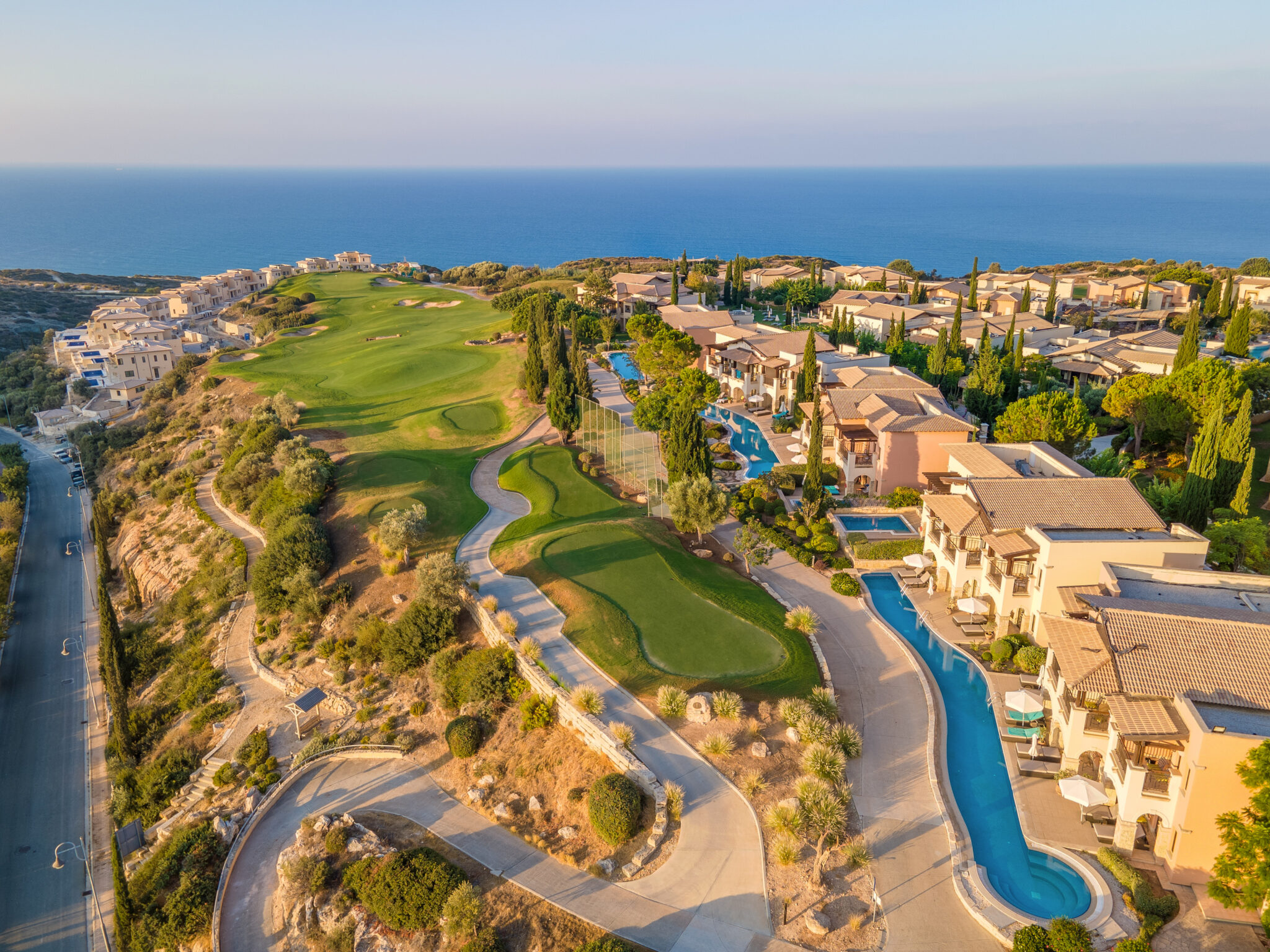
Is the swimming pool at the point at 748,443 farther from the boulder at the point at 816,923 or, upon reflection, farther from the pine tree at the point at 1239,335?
the pine tree at the point at 1239,335

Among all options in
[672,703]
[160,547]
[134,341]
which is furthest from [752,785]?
[134,341]

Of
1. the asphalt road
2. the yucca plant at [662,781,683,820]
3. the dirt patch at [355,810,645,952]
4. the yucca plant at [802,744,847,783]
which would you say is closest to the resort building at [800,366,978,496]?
the yucca plant at [802,744,847,783]

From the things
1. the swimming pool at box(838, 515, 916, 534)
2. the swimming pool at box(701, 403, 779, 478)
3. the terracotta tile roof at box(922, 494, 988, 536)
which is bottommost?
the swimming pool at box(838, 515, 916, 534)

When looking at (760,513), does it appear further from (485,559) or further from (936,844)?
(936,844)

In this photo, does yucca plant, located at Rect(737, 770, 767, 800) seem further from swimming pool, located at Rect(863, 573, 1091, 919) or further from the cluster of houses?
the cluster of houses

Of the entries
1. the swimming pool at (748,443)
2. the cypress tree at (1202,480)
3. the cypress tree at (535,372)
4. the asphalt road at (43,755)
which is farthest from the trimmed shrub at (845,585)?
the asphalt road at (43,755)
